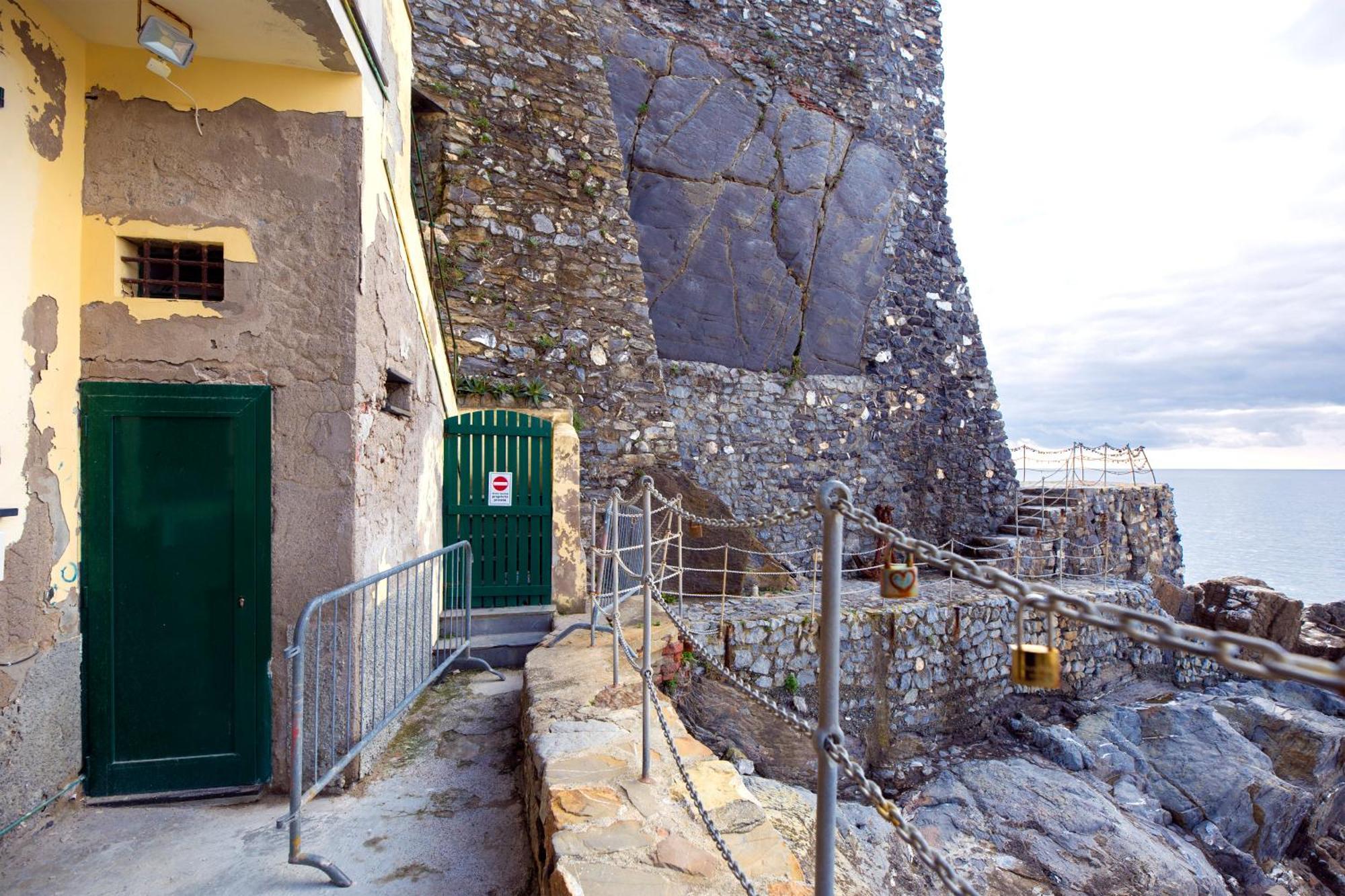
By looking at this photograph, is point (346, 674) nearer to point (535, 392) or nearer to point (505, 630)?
point (505, 630)

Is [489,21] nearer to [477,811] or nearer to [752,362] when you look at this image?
[752,362]

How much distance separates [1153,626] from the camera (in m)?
1.17

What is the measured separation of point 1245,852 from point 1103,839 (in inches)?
102

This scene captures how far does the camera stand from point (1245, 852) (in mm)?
7281

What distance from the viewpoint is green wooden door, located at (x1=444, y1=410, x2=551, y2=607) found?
638 cm

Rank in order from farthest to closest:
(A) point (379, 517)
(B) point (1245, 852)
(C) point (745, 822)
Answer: (B) point (1245, 852)
(A) point (379, 517)
(C) point (745, 822)

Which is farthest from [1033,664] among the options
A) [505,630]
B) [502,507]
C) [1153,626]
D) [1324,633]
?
[1324,633]

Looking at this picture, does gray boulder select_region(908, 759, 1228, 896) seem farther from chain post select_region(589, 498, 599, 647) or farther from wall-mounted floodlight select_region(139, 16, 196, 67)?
wall-mounted floodlight select_region(139, 16, 196, 67)

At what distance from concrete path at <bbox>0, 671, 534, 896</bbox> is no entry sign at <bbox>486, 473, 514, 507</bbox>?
2990mm

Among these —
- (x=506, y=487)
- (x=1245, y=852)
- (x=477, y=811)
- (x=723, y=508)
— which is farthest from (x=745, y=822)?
(x=1245, y=852)

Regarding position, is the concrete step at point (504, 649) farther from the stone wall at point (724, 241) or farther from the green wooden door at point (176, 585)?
the stone wall at point (724, 241)

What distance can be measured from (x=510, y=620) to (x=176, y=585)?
3.14 meters

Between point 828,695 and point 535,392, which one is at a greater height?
point 535,392

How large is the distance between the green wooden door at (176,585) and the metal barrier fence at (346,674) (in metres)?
0.28
